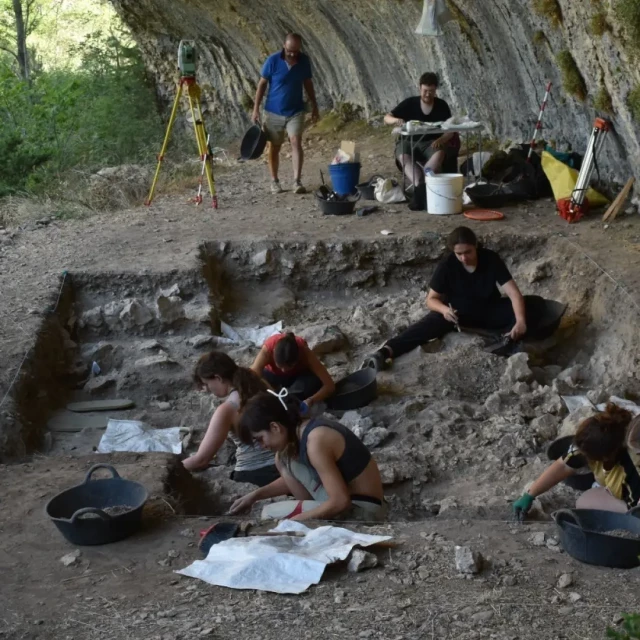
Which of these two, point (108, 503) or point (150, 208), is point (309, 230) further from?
point (108, 503)

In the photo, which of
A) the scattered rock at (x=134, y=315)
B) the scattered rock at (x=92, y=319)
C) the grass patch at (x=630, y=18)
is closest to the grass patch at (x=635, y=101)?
the grass patch at (x=630, y=18)

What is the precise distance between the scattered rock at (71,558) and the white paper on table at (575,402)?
339cm

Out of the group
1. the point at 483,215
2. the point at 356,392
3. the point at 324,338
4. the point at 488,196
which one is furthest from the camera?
the point at 488,196

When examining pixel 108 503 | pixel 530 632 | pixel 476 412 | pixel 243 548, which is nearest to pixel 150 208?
pixel 476 412

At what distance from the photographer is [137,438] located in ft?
18.7

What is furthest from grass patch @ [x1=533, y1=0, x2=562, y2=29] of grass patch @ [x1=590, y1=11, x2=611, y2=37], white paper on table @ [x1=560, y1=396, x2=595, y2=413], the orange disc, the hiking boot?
white paper on table @ [x1=560, y1=396, x2=595, y2=413]

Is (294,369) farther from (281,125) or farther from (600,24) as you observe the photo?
(281,125)

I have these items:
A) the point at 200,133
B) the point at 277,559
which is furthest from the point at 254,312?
the point at 277,559

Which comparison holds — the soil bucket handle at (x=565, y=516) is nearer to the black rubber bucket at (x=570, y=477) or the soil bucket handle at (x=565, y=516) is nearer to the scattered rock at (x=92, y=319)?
the black rubber bucket at (x=570, y=477)

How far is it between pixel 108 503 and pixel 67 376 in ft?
9.43

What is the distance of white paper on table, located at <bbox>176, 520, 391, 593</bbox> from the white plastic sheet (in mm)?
7220

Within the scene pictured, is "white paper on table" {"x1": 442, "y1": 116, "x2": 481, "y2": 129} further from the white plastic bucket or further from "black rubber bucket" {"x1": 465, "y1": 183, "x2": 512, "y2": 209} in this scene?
"black rubber bucket" {"x1": 465, "y1": 183, "x2": 512, "y2": 209}

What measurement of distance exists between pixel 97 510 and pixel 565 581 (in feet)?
6.18

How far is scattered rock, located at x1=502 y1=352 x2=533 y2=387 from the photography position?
6.28 metres
